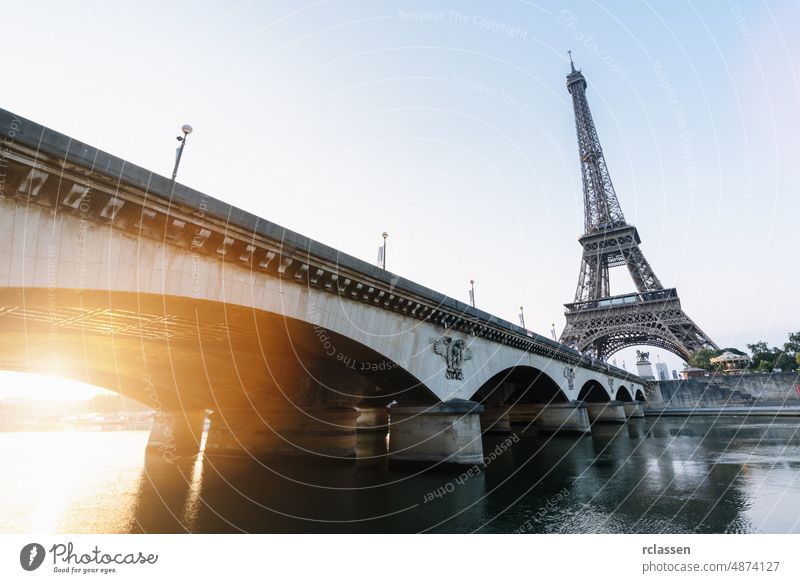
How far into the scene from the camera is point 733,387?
2606 inches

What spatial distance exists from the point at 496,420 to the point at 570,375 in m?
8.20

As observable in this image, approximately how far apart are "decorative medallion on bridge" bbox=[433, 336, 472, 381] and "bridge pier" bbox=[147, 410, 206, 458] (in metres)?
21.5

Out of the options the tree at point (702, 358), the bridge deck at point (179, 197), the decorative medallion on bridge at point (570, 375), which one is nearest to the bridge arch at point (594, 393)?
the decorative medallion on bridge at point (570, 375)

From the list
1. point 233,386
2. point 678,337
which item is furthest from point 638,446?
point 678,337

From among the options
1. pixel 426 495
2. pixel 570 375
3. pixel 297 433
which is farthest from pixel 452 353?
pixel 570 375

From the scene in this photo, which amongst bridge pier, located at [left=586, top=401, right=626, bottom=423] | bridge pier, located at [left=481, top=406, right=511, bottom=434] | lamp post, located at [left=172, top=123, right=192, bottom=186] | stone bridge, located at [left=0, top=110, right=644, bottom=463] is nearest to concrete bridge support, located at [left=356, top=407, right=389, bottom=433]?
bridge pier, located at [left=481, top=406, right=511, bottom=434]

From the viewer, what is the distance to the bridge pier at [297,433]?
21828 mm

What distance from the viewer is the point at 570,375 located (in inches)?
1417

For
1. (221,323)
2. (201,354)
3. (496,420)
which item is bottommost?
(496,420)

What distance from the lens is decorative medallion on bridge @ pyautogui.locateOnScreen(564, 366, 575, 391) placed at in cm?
3528

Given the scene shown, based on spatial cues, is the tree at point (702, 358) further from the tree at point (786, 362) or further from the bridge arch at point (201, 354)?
the bridge arch at point (201, 354)

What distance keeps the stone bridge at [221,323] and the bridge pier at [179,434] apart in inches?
5.2

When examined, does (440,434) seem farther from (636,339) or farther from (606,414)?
(636,339)
